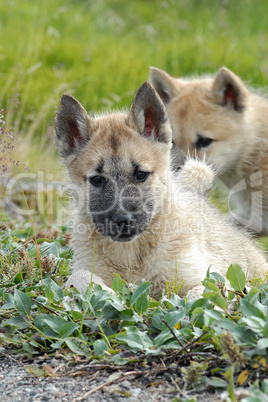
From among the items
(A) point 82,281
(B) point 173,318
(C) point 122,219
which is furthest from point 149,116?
(B) point 173,318

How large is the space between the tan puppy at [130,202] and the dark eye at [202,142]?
1.63 m

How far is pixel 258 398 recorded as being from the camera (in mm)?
1964

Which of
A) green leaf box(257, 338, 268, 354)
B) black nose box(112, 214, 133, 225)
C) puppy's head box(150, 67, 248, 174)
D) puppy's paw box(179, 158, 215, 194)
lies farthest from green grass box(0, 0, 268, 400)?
puppy's head box(150, 67, 248, 174)

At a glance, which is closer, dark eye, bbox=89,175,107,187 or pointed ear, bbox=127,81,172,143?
dark eye, bbox=89,175,107,187

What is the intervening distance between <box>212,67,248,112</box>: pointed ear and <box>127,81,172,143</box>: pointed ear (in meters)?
1.96

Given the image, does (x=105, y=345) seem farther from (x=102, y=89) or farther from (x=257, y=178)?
(x=102, y=89)

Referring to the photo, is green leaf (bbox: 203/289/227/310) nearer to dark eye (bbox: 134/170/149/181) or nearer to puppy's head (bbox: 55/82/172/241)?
puppy's head (bbox: 55/82/172/241)

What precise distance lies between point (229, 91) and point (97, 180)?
2.61m

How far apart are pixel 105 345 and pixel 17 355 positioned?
19.2 inches

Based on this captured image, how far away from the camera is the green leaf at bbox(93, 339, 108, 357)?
8.04 feet

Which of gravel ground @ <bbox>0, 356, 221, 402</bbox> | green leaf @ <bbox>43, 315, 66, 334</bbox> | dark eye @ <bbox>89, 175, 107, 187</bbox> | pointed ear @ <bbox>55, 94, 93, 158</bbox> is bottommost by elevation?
gravel ground @ <bbox>0, 356, 221, 402</bbox>

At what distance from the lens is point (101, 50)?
9570mm

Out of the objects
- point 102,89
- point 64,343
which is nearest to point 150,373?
point 64,343

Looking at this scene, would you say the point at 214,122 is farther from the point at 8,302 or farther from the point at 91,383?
the point at 91,383
